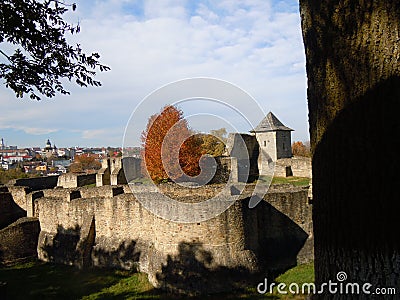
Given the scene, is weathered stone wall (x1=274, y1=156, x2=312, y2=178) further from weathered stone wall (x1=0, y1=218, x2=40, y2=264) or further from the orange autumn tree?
weathered stone wall (x1=0, y1=218, x2=40, y2=264)

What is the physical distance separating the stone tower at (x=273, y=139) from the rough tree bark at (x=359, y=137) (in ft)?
97.8

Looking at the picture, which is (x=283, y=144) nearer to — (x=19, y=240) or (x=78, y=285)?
(x=19, y=240)

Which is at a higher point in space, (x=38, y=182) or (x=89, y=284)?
(x=38, y=182)

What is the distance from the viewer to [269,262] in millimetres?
9766

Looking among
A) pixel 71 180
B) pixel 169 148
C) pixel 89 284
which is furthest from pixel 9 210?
pixel 169 148

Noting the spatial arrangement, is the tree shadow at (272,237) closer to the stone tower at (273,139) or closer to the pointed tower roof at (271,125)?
the stone tower at (273,139)

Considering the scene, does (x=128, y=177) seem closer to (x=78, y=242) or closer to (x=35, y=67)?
(x=78, y=242)

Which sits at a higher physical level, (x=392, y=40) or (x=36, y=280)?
(x=392, y=40)

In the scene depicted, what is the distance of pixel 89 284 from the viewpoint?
10.3m

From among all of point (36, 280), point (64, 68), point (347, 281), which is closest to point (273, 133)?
point (36, 280)

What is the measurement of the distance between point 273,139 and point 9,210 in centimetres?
2303

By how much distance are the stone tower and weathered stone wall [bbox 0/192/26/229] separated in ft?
68.1

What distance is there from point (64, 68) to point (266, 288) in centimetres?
702

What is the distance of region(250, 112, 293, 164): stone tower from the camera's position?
1264 inches
